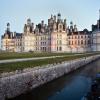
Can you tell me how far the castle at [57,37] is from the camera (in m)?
166

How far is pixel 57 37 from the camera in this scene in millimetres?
165625

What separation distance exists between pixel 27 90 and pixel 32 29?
14688 cm

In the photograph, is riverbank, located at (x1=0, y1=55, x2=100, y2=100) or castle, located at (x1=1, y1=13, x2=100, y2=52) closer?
riverbank, located at (x1=0, y1=55, x2=100, y2=100)

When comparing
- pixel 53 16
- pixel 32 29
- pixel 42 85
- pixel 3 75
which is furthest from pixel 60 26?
pixel 3 75

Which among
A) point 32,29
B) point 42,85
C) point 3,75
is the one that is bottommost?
point 42,85

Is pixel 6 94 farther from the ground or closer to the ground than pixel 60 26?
closer to the ground

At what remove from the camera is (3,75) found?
26.0 metres

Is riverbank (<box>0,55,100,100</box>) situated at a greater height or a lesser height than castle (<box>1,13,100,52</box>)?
lesser

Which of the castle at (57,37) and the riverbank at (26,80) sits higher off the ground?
the castle at (57,37)

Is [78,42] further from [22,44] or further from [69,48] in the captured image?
[22,44]

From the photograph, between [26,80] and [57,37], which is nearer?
[26,80]

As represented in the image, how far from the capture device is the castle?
16562 cm

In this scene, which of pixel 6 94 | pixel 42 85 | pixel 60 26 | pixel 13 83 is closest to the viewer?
pixel 6 94

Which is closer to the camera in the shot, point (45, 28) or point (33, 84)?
point (33, 84)
